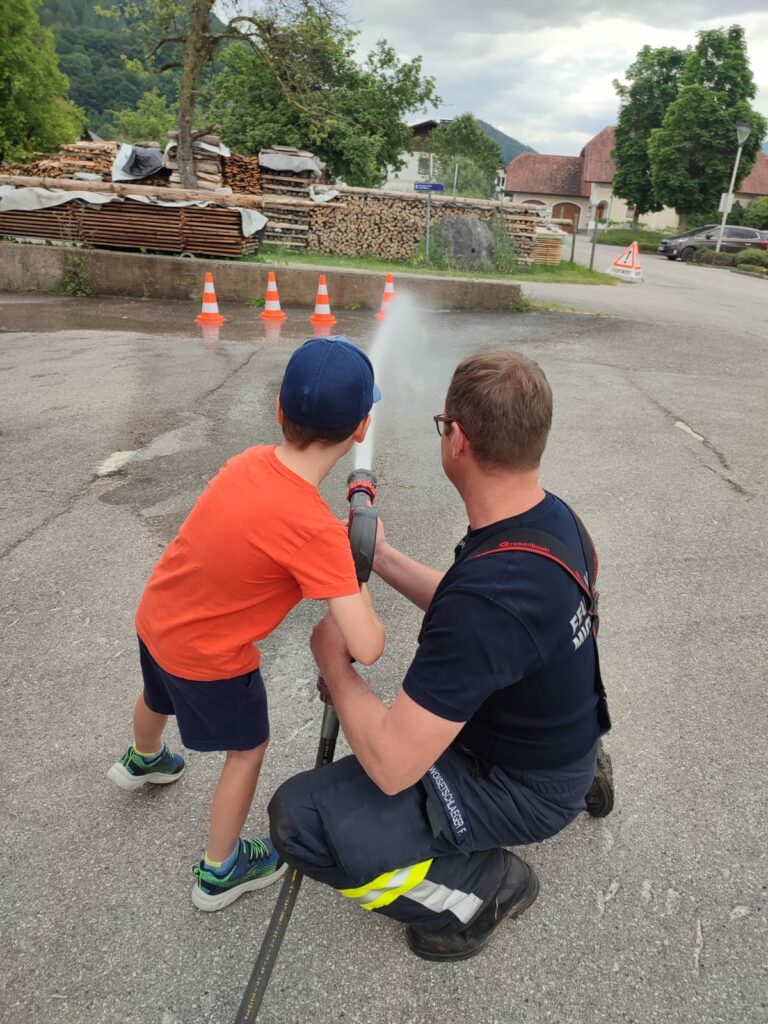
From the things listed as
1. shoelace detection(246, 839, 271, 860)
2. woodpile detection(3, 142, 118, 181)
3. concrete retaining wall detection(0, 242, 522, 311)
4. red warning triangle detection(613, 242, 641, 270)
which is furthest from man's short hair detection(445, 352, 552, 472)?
red warning triangle detection(613, 242, 641, 270)

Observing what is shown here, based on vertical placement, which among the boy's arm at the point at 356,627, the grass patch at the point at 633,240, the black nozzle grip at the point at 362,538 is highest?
the black nozzle grip at the point at 362,538

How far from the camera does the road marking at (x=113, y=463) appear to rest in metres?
4.80

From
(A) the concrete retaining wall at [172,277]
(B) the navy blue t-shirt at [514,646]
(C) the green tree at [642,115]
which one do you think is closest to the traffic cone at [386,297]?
(A) the concrete retaining wall at [172,277]

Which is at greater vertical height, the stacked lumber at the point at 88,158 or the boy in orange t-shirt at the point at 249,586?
the stacked lumber at the point at 88,158

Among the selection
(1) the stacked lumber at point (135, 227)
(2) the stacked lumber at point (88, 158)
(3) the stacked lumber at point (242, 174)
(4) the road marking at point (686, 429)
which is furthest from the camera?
(3) the stacked lumber at point (242, 174)

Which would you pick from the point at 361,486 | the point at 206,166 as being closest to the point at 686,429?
the point at 361,486

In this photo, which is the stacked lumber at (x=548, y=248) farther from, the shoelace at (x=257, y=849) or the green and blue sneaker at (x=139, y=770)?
the shoelace at (x=257, y=849)

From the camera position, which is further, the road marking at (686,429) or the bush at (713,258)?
the bush at (713,258)

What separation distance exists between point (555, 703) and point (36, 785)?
5.68 ft

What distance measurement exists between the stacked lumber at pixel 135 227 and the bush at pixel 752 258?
70.4 feet

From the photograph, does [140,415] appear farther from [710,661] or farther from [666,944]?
[666,944]

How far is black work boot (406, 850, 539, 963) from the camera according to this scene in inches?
71.5

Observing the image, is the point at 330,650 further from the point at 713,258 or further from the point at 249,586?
the point at 713,258

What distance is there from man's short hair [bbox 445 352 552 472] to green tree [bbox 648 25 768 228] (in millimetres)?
46739
